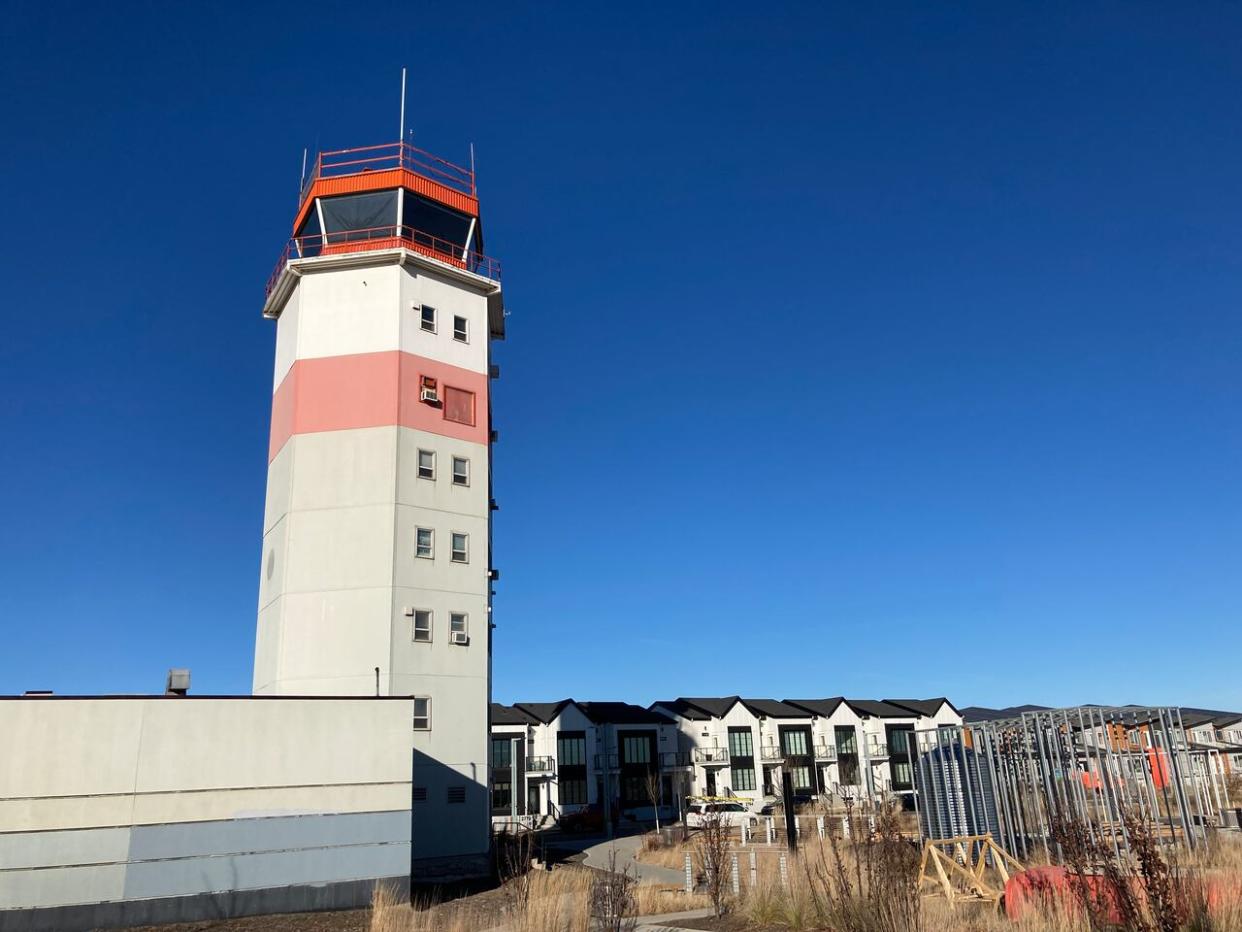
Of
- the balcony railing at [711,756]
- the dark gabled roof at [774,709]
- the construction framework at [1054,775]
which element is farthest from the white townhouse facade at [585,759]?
the construction framework at [1054,775]

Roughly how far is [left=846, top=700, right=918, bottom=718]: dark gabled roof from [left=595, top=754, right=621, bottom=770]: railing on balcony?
2294cm

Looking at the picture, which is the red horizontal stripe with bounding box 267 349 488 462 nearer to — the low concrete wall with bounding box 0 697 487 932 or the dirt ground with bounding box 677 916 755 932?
the low concrete wall with bounding box 0 697 487 932

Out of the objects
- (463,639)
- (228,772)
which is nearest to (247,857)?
(228,772)

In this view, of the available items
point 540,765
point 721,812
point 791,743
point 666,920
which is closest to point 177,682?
point 666,920

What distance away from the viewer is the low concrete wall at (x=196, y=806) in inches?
793

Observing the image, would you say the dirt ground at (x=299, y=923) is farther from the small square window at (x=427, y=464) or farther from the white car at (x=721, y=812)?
the white car at (x=721, y=812)

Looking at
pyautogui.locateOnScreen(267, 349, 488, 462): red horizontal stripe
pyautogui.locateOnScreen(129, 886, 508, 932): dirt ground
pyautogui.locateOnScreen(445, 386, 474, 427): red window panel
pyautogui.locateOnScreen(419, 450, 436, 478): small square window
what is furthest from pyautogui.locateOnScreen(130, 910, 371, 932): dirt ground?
pyautogui.locateOnScreen(445, 386, 474, 427): red window panel

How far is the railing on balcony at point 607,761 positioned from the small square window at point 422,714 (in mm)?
43484

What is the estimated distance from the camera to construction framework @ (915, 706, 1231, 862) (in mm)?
21719

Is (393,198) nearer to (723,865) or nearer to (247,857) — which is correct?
(247,857)

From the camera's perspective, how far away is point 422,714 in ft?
94.3

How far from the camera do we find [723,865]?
60.5 ft

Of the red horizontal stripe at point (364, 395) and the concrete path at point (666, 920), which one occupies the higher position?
the red horizontal stripe at point (364, 395)

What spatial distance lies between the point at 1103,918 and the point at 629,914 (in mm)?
8478
